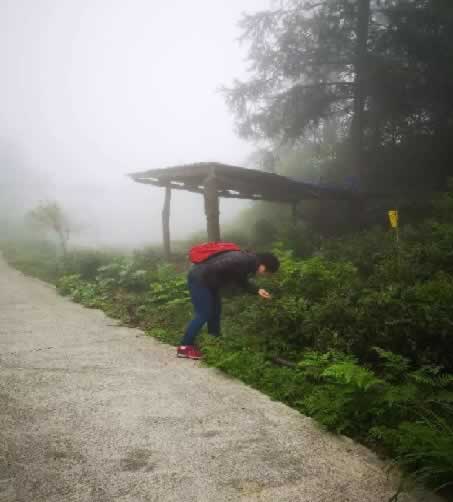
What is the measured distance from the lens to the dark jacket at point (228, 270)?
15.2 ft

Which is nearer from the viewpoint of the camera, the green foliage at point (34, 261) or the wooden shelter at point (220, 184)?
the wooden shelter at point (220, 184)

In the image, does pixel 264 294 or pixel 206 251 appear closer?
pixel 264 294

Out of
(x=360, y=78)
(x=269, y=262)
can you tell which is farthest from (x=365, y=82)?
(x=269, y=262)

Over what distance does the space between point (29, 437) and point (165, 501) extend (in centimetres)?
132

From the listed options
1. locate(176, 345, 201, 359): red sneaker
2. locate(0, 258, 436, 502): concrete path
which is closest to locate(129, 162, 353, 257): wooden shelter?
locate(176, 345, 201, 359): red sneaker

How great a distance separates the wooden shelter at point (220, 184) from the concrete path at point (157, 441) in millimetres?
5972

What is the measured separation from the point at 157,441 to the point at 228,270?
2.31 m

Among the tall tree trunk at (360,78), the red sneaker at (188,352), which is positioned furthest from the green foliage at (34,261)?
the tall tree trunk at (360,78)

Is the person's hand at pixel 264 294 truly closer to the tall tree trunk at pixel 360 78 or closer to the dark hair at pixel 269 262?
the dark hair at pixel 269 262

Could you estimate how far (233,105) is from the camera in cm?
1541

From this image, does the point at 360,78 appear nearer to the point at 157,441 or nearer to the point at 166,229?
the point at 166,229

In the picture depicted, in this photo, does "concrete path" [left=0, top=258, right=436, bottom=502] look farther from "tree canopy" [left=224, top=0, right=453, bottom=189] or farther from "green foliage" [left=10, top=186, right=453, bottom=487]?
"tree canopy" [left=224, top=0, right=453, bottom=189]

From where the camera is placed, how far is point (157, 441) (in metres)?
2.80

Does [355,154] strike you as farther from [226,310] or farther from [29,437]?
[29,437]
